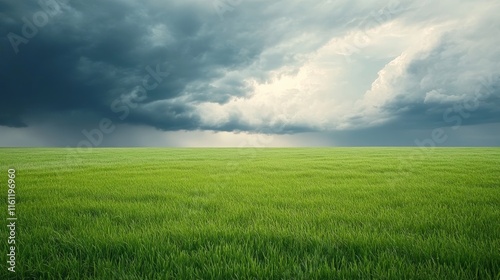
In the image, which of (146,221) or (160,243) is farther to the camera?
(146,221)

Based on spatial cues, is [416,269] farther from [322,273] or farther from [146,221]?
[146,221]

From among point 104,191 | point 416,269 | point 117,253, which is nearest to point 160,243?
point 117,253

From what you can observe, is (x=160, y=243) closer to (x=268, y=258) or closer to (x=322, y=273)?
(x=268, y=258)

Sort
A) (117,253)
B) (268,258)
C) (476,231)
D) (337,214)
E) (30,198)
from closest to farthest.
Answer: (268,258) < (117,253) < (476,231) < (337,214) < (30,198)

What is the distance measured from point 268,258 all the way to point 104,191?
23.7 ft

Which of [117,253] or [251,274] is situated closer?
[251,274]

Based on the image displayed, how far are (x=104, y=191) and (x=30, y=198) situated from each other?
1.87 m

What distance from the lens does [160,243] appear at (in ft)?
13.4

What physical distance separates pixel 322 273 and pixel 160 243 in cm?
230

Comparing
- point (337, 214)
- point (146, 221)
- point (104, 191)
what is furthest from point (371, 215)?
point (104, 191)

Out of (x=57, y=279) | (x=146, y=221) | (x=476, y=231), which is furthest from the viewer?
(x=146, y=221)

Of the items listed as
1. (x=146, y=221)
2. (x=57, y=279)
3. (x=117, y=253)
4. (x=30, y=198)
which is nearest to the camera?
(x=57, y=279)

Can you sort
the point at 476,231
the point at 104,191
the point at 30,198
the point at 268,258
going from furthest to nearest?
the point at 104,191
the point at 30,198
the point at 476,231
the point at 268,258

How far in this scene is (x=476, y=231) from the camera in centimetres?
456
